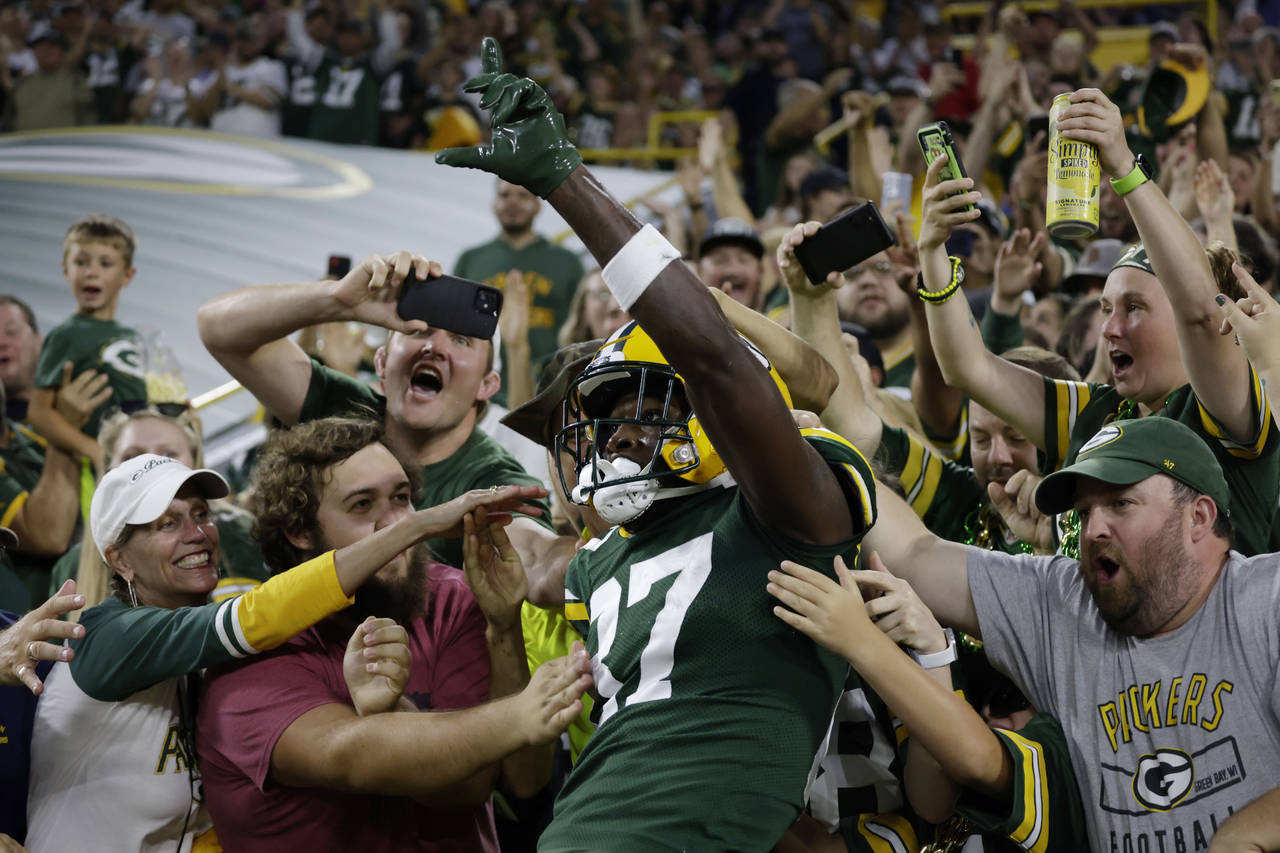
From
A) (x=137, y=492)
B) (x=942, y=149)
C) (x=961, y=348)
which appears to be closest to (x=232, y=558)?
(x=137, y=492)

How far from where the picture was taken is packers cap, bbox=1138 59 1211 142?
18.3 feet

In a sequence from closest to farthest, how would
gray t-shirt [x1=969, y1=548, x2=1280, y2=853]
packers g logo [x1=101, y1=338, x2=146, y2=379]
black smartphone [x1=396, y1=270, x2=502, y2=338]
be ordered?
1. gray t-shirt [x1=969, y1=548, x2=1280, y2=853]
2. black smartphone [x1=396, y1=270, x2=502, y2=338]
3. packers g logo [x1=101, y1=338, x2=146, y2=379]

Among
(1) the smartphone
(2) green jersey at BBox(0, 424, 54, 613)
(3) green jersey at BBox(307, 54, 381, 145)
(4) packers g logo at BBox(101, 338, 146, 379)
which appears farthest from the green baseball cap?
(3) green jersey at BBox(307, 54, 381, 145)

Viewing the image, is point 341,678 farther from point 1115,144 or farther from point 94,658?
point 1115,144

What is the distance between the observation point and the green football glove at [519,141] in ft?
6.79

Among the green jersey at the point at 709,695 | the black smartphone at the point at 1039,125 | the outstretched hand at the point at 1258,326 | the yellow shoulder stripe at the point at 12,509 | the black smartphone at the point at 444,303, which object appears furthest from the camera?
the black smartphone at the point at 1039,125

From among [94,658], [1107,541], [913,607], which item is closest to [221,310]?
[94,658]

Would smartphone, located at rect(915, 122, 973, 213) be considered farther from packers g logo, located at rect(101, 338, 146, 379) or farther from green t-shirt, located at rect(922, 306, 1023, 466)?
packers g logo, located at rect(101, 338, 146, 379)

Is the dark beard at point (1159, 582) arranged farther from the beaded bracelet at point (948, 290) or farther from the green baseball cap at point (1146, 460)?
the beaded bracelet at point (948, 290)

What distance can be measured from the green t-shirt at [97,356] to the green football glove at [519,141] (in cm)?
418

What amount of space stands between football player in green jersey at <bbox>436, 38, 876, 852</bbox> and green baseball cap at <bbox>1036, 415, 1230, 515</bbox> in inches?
21.0

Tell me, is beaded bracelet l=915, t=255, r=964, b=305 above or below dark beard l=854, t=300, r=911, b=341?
above

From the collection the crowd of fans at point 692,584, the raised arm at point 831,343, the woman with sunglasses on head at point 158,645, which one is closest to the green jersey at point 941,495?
the crowd of fans at point 692,584

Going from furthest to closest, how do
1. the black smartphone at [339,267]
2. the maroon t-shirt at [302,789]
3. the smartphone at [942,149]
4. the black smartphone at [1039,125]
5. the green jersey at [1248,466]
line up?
the black smartphone at [1039,125] → the black smartphone at [339,267] → the smartphone at [942,149] → the green jersey at [1248,466] → the maroon t-shirt at [302,789]
